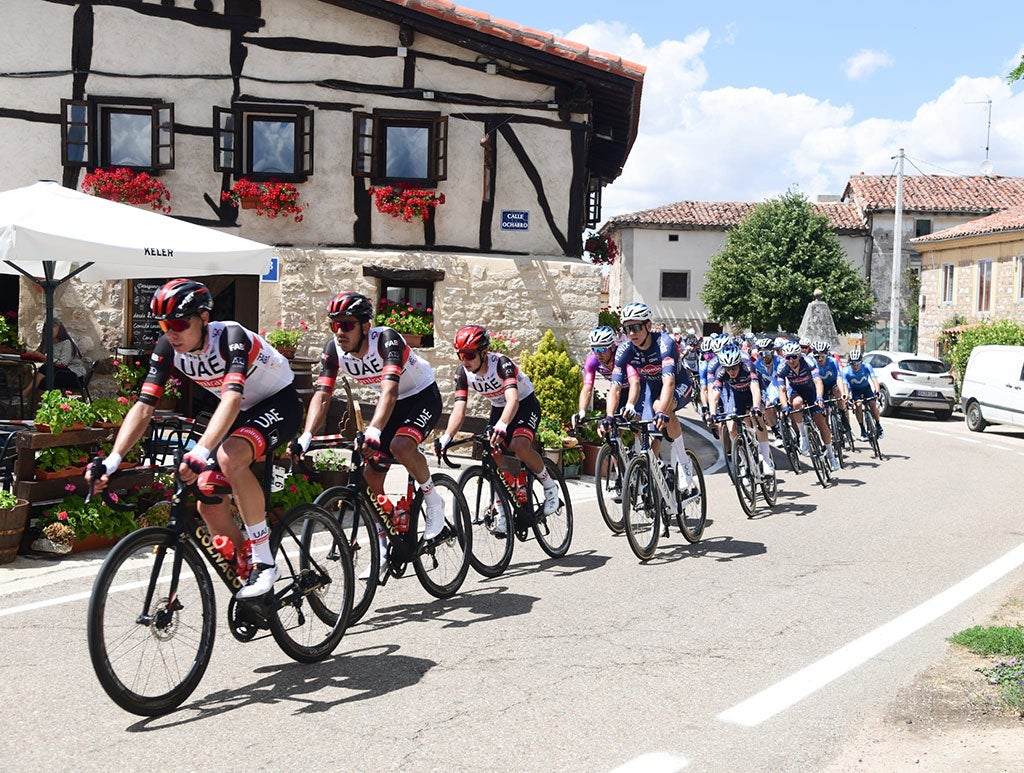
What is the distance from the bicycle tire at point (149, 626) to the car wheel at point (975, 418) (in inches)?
895

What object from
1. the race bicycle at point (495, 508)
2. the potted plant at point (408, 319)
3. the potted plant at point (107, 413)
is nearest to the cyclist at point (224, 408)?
the race bicycle at point (495, 508)

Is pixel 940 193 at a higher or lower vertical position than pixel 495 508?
higher

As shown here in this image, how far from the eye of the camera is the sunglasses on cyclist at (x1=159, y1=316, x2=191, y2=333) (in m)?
4.96

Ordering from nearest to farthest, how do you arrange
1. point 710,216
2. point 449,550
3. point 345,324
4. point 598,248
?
point 345,324 → point 449,550 → point 598,248 → point 710,216

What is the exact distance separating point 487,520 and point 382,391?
1.89 meters

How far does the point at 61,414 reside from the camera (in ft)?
27.0

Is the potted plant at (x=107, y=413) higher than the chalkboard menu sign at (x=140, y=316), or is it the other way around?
the chalkboard menu sign at (x=140, y=316)

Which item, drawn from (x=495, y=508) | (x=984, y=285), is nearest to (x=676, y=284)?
(x=984, y=285)

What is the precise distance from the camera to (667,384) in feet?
28.6

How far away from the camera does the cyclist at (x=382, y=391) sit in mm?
6195

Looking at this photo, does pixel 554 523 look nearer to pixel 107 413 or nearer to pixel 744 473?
pixel 744 473

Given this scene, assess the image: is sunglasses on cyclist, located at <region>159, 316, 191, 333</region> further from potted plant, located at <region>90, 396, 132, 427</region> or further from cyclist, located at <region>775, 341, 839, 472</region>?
cyclist, located at <region>775, 341, 839, 472</region>

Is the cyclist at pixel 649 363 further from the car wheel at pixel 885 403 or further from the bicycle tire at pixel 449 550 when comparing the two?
the car wheel at pixel 885 403

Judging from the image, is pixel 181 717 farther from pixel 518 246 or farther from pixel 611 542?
pixel 518 246
